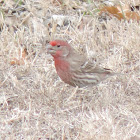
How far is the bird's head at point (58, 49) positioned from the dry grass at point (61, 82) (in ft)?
1.44

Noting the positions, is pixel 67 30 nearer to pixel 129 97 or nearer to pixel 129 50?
pixel 129 50

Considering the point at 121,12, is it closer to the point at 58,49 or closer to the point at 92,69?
the point at 92,69

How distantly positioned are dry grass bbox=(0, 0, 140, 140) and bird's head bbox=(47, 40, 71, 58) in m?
0.44

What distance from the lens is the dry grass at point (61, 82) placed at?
4.60m

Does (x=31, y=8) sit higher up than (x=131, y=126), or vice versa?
(x=31, y=8)

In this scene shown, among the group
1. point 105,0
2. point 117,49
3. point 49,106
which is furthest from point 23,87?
point 105,0

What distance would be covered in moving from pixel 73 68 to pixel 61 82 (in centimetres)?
42

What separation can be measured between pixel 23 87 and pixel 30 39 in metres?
1.21

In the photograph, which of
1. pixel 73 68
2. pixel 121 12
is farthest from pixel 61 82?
pixel 121 12

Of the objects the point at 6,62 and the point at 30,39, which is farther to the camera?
the point at 30,39

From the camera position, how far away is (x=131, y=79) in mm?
5562

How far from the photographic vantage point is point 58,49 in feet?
17.0

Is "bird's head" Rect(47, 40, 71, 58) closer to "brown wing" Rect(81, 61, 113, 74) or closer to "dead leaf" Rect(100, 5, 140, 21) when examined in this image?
"brown wing" Rect(81, 61, 113, 74)

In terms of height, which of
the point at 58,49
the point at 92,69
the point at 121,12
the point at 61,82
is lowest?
the point at 61,82
